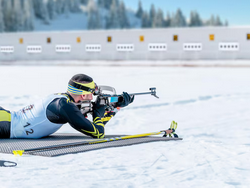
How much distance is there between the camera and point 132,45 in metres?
22.0

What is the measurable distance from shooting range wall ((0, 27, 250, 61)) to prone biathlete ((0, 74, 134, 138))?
674 inches

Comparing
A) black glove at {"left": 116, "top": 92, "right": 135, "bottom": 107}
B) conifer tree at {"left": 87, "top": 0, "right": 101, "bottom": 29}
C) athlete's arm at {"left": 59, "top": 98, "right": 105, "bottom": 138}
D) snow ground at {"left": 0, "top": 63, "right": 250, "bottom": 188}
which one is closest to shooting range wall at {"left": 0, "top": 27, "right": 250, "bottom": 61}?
snow ground at {"left": 0, "top": 63, "right": 250, "bottom": 188}

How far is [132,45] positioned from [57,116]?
18.0 meters

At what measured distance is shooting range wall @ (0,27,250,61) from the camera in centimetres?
2074

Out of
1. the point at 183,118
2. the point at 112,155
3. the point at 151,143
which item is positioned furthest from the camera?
the point at 183,118

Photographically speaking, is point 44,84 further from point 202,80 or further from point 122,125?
point 122,125

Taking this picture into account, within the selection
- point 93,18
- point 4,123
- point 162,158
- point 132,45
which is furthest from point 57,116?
point 93,18

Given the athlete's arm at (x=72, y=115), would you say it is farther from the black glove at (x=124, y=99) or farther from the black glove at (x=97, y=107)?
the black glove at (x=124, y=99)

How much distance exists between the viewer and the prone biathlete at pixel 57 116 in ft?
14.0

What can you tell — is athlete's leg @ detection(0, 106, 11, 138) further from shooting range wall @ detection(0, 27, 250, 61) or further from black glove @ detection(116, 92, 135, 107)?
shooting range wall @ detection(0, 27, 250, 61)

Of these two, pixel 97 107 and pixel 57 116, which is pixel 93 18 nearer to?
pixel 97 107

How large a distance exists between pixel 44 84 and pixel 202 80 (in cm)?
566

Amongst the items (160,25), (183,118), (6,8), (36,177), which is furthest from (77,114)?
(160,25)

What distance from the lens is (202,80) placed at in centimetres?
1425
